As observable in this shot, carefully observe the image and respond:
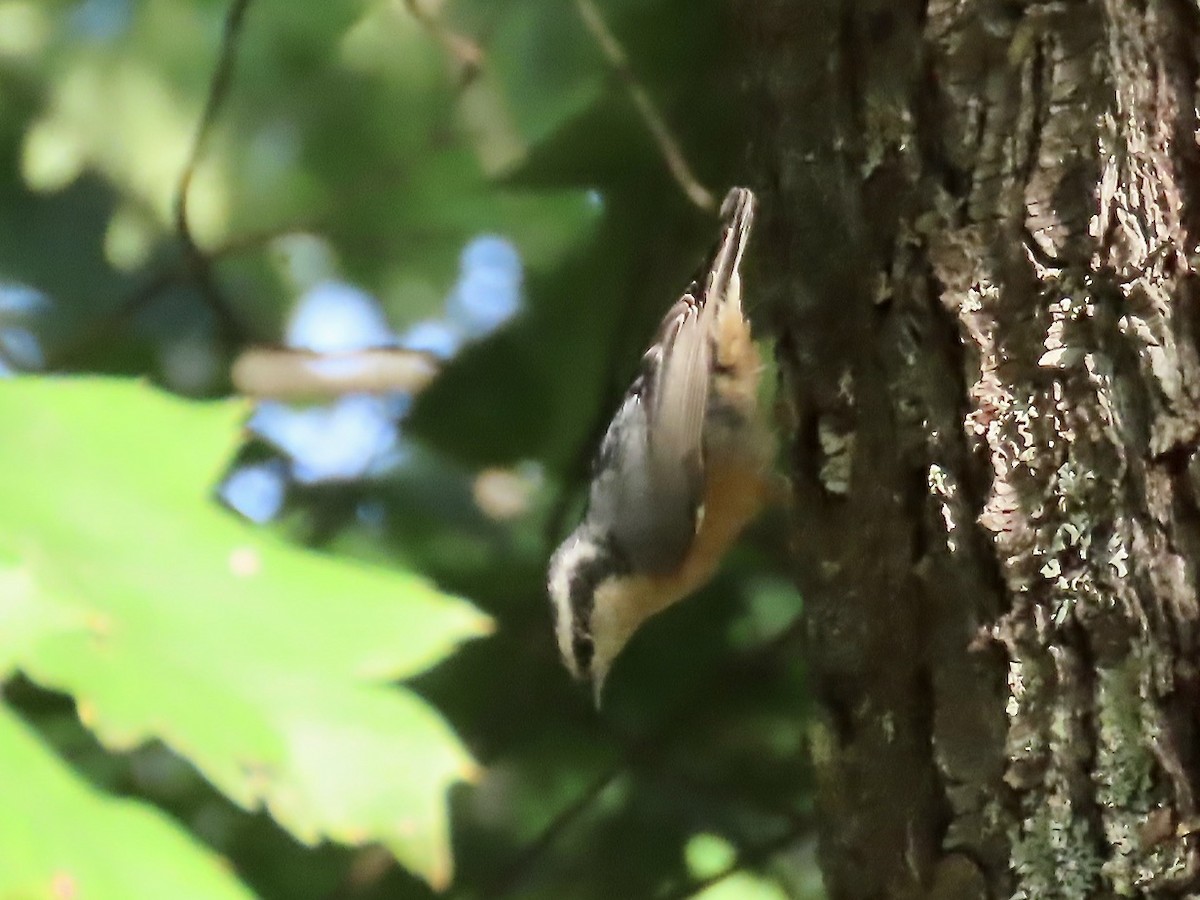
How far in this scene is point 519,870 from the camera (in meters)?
1.45

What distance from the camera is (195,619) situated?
1.20ft

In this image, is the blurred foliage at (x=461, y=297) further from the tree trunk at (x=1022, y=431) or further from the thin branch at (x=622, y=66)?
the tree trunk at (x=1022, y=431)

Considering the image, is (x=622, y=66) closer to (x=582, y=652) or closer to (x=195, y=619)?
(x=582, y=652)

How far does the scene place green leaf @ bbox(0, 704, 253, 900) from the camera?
330 millimetres

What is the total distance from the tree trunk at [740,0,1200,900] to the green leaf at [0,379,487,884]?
437 mm

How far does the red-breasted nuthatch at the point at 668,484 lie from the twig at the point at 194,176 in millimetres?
494

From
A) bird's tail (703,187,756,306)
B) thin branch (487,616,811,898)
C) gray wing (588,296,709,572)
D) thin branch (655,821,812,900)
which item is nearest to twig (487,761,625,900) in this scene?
thin branch (487,616,811,898)

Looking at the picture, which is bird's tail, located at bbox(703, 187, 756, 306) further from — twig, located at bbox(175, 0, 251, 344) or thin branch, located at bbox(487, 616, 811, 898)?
twig, located at bbox(175, 0, 251, 344)

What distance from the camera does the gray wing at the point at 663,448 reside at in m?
1.37

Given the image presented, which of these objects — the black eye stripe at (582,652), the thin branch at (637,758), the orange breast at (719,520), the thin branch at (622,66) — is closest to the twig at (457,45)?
the thin branch at (622,66)

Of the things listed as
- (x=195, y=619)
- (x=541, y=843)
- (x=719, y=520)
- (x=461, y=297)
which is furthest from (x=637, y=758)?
(x=195, y=619)

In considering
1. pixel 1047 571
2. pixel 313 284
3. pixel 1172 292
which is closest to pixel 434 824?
pixel 1047 571

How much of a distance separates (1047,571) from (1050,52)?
33 centimetres

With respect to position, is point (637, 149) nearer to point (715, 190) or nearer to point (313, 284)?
point (715, 190)
